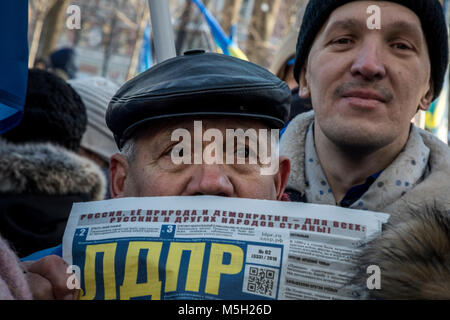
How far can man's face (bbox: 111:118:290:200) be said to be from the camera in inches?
65.2

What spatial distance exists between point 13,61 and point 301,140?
1.18 metres

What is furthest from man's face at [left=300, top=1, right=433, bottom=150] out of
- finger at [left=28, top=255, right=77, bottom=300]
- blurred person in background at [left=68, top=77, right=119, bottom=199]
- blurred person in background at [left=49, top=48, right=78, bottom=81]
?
blurred person in background at [left=49, top=48, right=78, bottom=81]

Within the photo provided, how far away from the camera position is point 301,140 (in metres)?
2.32

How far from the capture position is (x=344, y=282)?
1304mm

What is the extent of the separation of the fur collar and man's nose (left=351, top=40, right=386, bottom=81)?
1.33 m

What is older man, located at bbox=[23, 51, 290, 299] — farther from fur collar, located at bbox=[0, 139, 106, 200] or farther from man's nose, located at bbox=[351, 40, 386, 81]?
fur collar, located at bbox=[0, 139, 106, 200]

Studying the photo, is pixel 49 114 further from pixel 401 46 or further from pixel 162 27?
pixel 401 46

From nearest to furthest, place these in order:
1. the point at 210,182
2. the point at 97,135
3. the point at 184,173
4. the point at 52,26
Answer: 1. the point at 210,182
2. the point at 184,173
3. the point at 97,135
4. the point at 52,26

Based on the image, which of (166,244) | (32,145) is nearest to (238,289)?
(166,244)

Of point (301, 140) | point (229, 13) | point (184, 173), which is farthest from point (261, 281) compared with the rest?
point (229, 13)

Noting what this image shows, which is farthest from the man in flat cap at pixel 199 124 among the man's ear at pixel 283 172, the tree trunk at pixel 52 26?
the tree trunk at pixel 52 26
